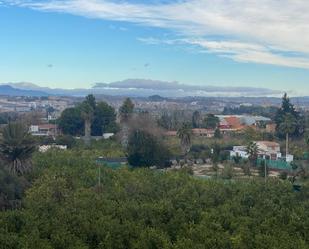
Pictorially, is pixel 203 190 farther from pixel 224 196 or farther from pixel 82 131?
pixel 82 131

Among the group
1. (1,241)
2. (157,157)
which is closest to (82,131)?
(157,157)

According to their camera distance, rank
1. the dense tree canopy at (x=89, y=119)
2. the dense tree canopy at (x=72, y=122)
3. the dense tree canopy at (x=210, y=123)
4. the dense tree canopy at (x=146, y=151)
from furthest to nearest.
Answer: the dense tree canopy at (x=210, y=123)
the dense tree canopy at (x=72, y=122)
the dense tree canopy at (x=89, y=119)
the dense tree canopy at (x=146, y=151)

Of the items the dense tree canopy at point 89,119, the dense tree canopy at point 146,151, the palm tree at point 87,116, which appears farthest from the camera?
the dense tree canopy at point 89,119

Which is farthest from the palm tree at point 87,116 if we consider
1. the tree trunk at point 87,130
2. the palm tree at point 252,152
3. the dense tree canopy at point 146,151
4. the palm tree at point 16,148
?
the palm tree at point 16,148

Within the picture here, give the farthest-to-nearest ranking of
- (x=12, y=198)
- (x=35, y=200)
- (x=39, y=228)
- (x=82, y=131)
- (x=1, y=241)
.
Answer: (x=82, y=131) → (x=12, y=198) → (x=35, y=200) → (x=39, y=228) → (x=1, y=241)

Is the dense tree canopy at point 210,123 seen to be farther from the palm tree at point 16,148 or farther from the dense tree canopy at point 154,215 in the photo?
the palm tree at point 16,148

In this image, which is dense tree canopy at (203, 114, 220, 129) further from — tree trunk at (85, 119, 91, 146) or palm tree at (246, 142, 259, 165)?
palm tree at (246, 142, 259, 165)
